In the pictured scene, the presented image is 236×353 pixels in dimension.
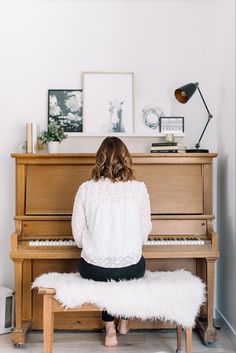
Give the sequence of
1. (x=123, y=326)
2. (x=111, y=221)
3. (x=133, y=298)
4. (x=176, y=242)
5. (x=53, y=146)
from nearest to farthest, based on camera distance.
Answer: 1. (x=133, y=298)
2. (x=111, y=221)
3. (x=176, y=242)
4. (x=123, y=326)
5. (x=53, y=146)

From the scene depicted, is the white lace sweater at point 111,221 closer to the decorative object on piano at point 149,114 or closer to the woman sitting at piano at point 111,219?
the woman sitting at piano at point 111,219

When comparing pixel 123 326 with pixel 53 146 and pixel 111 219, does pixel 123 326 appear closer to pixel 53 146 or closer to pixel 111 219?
pixel 111 219

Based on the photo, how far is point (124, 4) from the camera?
358 cm

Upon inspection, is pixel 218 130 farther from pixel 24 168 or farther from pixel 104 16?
pixel 24 168

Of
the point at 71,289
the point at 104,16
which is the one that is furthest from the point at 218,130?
the point at 71,289

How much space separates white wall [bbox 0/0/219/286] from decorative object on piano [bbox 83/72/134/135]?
2.6 inches

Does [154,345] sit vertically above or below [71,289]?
below

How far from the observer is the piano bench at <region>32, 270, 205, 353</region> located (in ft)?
8.05

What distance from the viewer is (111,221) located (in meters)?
2.56

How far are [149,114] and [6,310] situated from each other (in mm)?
1818

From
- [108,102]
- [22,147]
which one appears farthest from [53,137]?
[108,102]

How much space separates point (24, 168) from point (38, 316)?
1.07 m

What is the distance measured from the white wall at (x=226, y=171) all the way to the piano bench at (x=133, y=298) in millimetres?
679

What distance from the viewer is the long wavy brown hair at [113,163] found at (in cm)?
262
